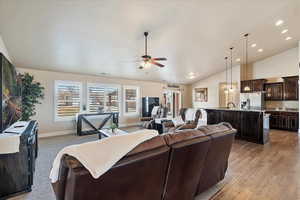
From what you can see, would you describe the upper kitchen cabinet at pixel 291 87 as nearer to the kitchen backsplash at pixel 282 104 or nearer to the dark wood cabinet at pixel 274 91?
the dark wood cabinet at pixel 274 91

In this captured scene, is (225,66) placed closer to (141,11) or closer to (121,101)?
(121,101)

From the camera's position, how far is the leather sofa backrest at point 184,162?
1600 millimetres

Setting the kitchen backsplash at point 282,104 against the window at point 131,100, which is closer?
the kitchen backsplash at point 282,104

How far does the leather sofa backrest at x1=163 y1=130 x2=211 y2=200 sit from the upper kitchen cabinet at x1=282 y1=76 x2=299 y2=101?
23.9 ft

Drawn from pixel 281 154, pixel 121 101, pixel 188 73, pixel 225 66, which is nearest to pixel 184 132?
pixel 281 154

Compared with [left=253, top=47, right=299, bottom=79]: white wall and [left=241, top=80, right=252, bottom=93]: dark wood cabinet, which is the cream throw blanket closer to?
[left=241, top=80, right=252, bottom=93]: dark wood cabinet

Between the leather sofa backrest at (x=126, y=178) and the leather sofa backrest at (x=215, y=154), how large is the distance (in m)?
0.75

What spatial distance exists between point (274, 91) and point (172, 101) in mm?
5184

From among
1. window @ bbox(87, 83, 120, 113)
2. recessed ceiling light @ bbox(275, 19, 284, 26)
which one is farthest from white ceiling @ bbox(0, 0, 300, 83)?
window @ bbox(87, 83, 120, 113)

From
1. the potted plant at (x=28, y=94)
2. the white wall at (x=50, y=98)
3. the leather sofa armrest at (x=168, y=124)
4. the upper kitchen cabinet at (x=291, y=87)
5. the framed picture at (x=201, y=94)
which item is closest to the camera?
the potted plant at (x=28, y=94)

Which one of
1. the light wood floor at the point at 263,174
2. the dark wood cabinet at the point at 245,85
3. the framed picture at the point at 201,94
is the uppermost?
the dark wood cabinet at the point at 245,85

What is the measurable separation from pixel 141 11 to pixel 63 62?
330 cm

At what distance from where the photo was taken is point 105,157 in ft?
3.90

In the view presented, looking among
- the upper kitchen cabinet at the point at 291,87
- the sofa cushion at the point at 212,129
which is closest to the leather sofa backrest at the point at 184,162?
the sofa cushion at the point at 212,129
